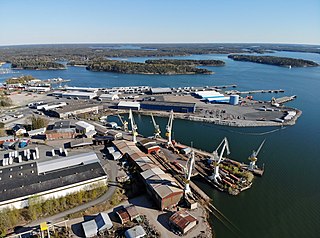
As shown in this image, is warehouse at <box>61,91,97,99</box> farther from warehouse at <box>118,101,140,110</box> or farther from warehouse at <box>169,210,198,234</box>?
warehouse at <box>169,210,198,234</box>

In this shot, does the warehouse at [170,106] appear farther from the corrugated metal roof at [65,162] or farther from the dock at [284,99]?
the dock at [284,99]

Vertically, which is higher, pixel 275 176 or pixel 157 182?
pixel 157 182

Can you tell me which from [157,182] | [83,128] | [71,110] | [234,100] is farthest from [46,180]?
[234,100]

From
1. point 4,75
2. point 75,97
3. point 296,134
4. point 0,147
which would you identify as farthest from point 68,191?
point 4,75

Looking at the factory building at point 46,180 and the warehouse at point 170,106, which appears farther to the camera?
the warehouse at point 170,106

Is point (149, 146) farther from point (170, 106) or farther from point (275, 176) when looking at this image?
point (170, 106)

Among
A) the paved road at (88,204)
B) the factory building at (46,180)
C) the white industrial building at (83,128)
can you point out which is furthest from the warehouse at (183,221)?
the white industrial building at (83,128)

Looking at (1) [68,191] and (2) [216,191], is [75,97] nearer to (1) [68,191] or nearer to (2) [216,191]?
(1) [68,191]

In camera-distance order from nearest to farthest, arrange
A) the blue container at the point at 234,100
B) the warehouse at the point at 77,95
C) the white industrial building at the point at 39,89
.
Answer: the blue container at the point at 234,100 → the warehouse at the point at 77,95 → the white industrial building at the point at 39,89
